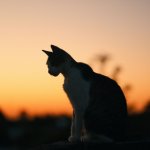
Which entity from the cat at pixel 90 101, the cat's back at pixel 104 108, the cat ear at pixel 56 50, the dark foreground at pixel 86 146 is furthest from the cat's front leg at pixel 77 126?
the cat ear at pixel 56 50

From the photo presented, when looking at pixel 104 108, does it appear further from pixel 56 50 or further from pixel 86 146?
pixel 56 50

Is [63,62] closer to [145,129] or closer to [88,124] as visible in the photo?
[88,124]

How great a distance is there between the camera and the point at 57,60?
36.3ft

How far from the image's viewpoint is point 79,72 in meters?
10.9

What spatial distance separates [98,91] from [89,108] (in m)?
0.30

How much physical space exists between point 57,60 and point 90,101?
0.83 meters

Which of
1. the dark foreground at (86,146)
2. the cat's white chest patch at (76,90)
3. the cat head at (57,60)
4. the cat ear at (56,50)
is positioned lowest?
the dark foreground at (86,146)

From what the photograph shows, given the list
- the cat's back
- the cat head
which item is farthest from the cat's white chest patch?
the cat head

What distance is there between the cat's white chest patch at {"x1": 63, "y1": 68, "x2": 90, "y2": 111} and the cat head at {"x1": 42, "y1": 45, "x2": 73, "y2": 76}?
0.69ft

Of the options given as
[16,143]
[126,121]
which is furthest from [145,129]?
[16,143]

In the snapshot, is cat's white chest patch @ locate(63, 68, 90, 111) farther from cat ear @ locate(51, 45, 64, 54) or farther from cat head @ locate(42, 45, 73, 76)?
cat ear @ locate(51, 45, 64, 54)

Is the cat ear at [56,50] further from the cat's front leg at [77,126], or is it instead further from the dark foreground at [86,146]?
the dark foreground at [86,146]

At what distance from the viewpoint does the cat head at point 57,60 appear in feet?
36.2

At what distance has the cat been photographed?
10.9 metres
